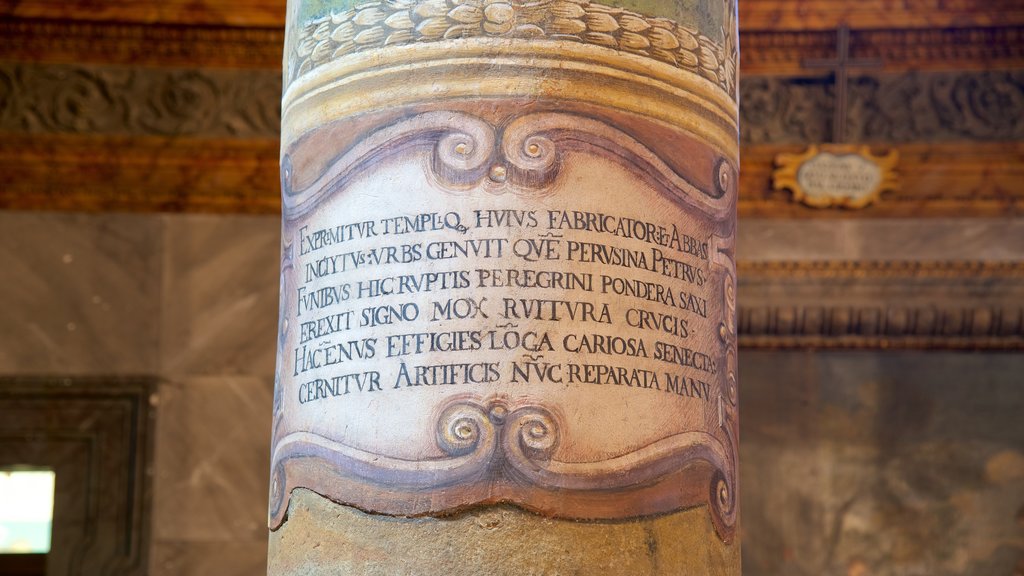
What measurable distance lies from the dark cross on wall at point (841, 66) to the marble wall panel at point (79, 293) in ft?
8.70

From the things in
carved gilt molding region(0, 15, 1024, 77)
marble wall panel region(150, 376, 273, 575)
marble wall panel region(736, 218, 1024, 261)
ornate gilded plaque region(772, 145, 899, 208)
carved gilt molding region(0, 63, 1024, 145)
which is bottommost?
marble wall panel region(150, 376, 273, 575)

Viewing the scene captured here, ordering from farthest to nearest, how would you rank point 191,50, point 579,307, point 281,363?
point 191,50 → point 281,363 → point 579,307

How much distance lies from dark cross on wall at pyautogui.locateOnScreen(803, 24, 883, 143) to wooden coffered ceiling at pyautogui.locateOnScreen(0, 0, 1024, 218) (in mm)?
52

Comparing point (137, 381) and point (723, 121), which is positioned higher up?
point (723, 121)

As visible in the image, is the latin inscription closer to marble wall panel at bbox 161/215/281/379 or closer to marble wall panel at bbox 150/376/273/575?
marble wall panel at bbox 150/376/273/575

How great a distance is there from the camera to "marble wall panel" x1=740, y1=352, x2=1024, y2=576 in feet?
18.3

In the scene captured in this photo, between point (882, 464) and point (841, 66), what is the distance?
1555 mm

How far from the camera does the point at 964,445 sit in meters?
5.69

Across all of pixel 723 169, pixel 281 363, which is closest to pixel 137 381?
pixel 281 363

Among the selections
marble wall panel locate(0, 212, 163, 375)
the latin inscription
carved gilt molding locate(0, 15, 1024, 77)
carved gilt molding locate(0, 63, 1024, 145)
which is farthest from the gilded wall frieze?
the latin inscription

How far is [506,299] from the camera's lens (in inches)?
104

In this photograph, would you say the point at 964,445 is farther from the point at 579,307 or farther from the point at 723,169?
the point at 579,307

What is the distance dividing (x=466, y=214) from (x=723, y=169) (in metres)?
0.59

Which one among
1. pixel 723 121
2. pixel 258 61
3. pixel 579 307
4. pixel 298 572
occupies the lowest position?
pixel 298 572
